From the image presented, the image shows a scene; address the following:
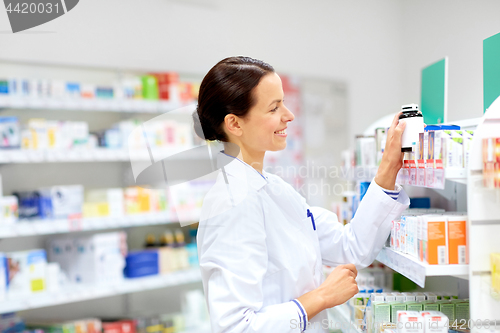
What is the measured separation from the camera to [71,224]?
11.3 ft

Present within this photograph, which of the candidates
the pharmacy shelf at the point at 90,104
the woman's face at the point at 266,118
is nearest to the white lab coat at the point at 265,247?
the woman's face at the point at 266,118

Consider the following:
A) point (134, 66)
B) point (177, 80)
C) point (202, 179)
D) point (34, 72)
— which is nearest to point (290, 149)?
point (202, 179)

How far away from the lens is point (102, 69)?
13.1ft

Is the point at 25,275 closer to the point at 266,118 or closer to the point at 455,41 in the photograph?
the point at 266,118

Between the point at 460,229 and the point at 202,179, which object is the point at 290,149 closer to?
the point at 202,179

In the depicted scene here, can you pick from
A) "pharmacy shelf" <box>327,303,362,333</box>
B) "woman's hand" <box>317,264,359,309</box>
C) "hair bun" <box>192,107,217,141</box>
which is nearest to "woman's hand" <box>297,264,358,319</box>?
"woman's hand" <box>317,264,359,309</box>

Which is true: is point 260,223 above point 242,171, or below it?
below

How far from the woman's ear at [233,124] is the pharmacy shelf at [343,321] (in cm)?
100

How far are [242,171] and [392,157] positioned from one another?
577 mm

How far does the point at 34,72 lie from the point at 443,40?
393cm

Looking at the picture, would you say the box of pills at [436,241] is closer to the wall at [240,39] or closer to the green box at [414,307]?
the green box at [414,307]

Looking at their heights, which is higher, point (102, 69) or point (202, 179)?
point (102, 69)

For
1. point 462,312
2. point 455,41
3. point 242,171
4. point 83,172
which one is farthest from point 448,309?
point 455,41

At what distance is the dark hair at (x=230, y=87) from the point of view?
1664 millimetres
